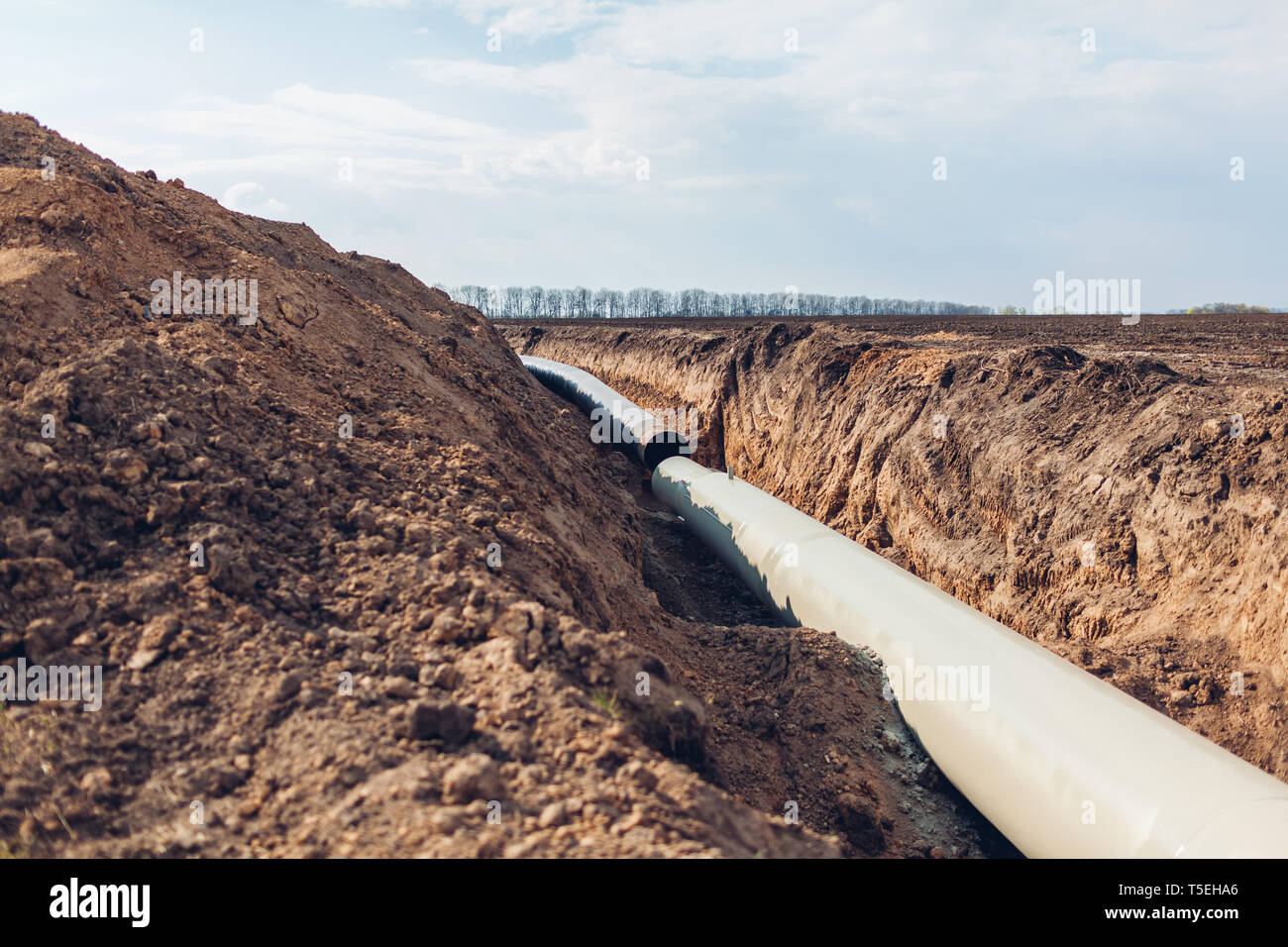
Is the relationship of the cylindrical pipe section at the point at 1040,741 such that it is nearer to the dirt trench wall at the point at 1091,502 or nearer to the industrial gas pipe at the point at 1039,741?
the industrial gas pipe at the point at 1039,741

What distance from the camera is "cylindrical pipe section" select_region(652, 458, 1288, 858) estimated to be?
4.10 metres

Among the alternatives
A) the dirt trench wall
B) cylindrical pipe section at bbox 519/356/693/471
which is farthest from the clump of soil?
cylindrical pipe section at bbox 519/356/693/471

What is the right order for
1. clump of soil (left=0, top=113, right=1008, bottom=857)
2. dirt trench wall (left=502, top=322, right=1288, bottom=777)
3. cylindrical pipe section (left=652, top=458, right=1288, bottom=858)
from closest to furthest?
clump of soil (left=0, top=113, right=1008, bottom=857), cylindrical pipe section (left=652, top=458, right=1288, bottom=858), dirt trench wall (left=502, top=322, right=1288, bottom=777)

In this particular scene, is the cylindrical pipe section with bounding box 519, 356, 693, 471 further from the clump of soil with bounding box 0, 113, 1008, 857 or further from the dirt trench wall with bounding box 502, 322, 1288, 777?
the clump of soil with bounding box 0, 113, 1008, 857

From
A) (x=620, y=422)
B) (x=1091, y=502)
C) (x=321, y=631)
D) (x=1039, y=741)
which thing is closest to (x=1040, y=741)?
(x=1039, y=741)

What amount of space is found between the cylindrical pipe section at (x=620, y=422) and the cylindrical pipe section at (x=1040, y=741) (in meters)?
7.43

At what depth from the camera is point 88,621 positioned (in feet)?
14.1

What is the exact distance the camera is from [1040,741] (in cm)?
491

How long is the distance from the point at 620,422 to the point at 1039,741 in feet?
41.0

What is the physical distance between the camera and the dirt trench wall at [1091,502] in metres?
6.43

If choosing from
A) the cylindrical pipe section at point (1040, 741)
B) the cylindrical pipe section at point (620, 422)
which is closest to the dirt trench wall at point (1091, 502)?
the cylindrical pipe section at point (1040, 741)
